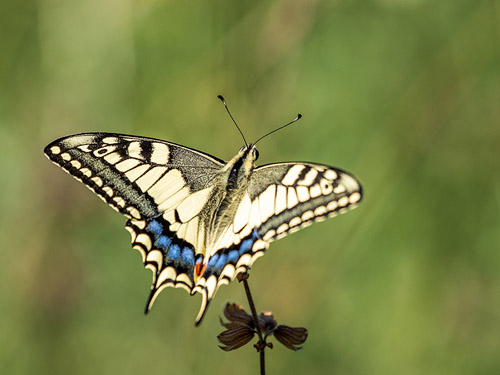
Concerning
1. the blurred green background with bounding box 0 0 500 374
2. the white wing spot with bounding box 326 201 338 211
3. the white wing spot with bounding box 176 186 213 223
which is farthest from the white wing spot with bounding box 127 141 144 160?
the blurred green background with bounding box 0 0 500 374

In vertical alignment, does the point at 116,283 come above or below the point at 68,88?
below

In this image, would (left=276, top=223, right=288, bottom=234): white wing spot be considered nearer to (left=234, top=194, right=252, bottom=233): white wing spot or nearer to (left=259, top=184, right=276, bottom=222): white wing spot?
(left=259, top=184, right=276, bottom=222): white wing spot

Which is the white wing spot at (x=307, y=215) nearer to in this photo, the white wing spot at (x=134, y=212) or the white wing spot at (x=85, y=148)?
the white wing spot at (x=134, y=212)

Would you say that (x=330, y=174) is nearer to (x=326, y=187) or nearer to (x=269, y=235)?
(x=326, y=187)

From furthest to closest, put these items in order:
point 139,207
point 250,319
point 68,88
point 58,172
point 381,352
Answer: point 68,88 → point 58,172 → point 381,352 → point 139,207 → point 250,319

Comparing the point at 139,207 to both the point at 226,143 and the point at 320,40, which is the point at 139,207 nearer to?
the point at 226,143

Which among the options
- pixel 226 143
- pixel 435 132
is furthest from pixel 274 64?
pixel 435 132

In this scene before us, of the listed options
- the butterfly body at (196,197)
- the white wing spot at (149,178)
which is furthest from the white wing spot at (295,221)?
the white wing spot at (149,178)
